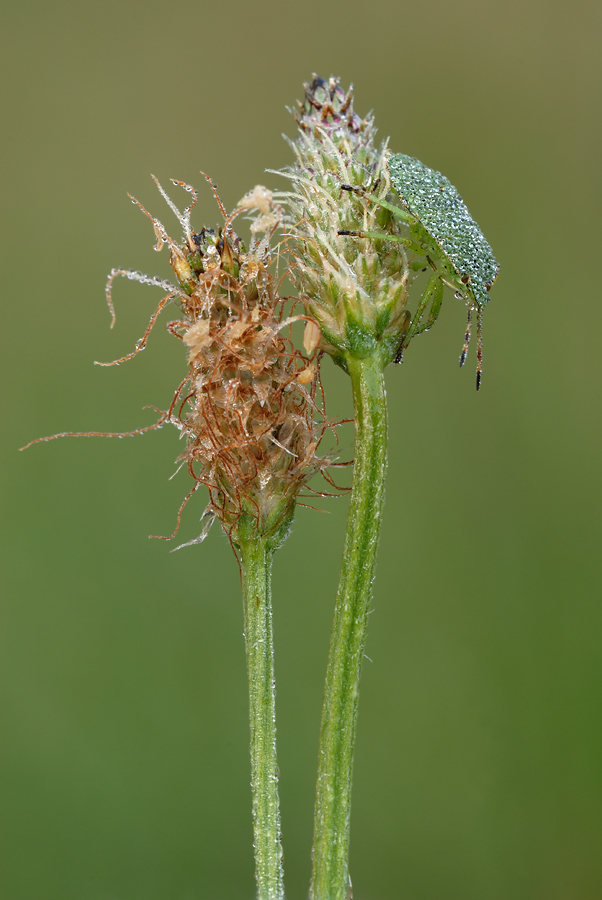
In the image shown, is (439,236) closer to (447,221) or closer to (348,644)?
(447,221)

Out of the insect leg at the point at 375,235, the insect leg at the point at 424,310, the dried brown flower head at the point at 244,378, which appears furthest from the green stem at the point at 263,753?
the insect leg at the point at 375,235

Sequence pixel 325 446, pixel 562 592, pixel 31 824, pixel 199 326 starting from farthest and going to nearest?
pixel 562 592 → pixel 31 824 → pixel 325 446 → pixel 199 326

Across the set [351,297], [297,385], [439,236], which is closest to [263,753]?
[297,385]

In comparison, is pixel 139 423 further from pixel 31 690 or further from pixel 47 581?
pixel 31 690

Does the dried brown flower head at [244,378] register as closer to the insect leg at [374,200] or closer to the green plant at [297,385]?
the green plant at [297,385]

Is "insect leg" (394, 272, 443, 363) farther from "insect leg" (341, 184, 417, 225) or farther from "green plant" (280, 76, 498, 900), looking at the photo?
"insect leg" (341, 184, 417, 225)

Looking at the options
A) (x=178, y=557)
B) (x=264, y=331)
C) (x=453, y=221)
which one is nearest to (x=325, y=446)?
(x=178, y=557)
